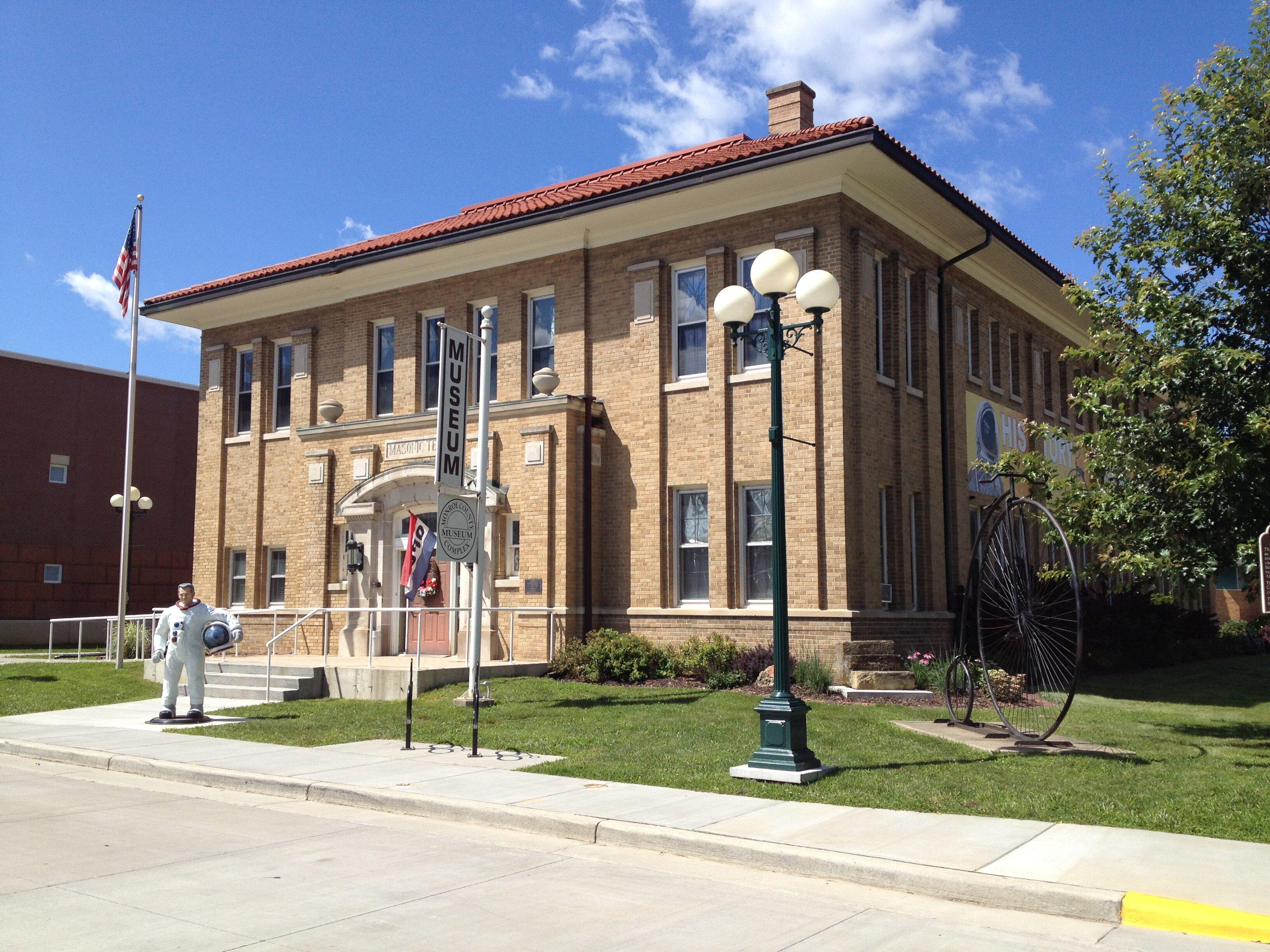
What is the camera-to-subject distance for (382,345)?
23.0 m

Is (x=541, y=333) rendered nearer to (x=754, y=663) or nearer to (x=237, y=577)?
(x=754, y=663)

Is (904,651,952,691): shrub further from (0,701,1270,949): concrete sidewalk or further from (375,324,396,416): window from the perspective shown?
(375,324,396,416): window

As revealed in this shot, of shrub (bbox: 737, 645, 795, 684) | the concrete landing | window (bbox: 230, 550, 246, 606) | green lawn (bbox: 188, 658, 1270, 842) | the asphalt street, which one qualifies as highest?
window (bbox: 230, 550, 246, 606)

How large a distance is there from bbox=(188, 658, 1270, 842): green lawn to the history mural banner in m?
4.54

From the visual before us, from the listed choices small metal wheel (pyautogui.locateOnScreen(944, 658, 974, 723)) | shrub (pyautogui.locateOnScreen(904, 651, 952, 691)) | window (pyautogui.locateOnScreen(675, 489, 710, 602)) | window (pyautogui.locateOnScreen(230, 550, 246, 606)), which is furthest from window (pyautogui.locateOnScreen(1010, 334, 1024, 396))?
window (pyautogui.locateOnScreen(230, 550, 246, 606))

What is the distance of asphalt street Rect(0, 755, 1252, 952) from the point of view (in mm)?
5699

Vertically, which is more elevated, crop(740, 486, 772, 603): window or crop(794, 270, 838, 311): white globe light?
crop(794, 270, 838, 311): white globe light

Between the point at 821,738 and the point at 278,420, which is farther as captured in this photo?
the point at 278,420

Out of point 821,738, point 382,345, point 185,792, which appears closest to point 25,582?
point 382,345

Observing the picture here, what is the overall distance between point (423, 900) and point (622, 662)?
11.5 meters

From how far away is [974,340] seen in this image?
22.6m

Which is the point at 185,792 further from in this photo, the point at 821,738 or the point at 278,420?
the point at 278,420

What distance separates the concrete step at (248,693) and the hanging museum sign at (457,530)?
17.3ft

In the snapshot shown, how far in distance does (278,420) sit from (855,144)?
1401cm
